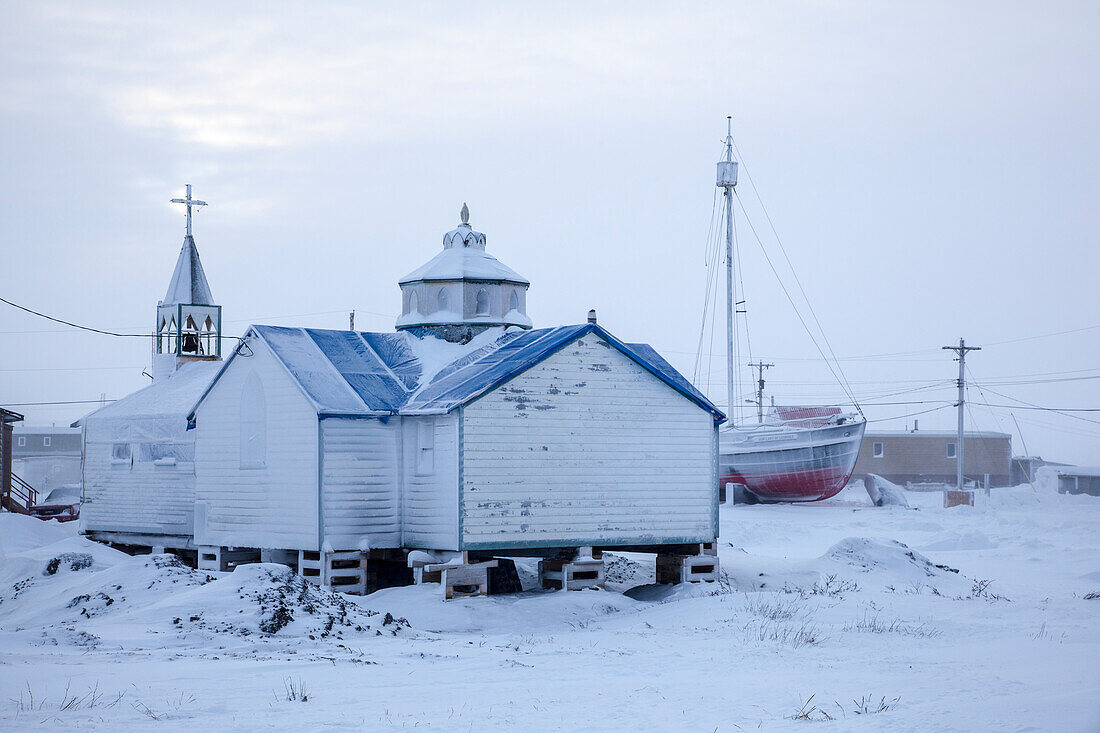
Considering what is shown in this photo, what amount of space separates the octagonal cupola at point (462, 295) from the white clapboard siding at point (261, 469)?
4.18 meters

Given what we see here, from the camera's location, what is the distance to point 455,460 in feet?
69.7

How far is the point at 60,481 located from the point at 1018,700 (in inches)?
3324

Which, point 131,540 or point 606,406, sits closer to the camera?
point 606,406

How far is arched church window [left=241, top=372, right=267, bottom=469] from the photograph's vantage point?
23.6 meters

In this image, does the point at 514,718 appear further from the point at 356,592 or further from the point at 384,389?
the point at 384,389

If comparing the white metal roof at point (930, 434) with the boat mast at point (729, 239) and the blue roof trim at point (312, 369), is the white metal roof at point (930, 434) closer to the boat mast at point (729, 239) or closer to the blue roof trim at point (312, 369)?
the boat mast at point (729, 239)

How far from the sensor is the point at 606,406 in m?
22.7

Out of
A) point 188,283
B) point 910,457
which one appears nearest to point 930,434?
point 910,457

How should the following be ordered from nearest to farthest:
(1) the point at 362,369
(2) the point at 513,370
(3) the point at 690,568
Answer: (2) the point at 513,370
(3) the point at 690,568
(1) the point at 362,369

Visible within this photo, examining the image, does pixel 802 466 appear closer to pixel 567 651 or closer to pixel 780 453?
pixel 780 453

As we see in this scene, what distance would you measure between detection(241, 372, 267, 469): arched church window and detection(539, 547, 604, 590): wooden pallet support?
19.3 feet

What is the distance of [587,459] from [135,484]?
46.7 ft

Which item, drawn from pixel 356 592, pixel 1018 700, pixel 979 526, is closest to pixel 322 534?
pixel 356 592

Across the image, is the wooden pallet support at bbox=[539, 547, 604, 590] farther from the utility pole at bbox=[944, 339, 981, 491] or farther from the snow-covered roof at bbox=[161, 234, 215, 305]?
the utility pole at bbox=[944, 339, 981, 491]
